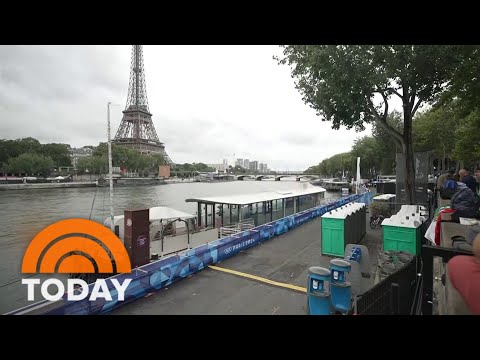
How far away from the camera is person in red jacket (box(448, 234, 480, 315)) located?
7.45 feet

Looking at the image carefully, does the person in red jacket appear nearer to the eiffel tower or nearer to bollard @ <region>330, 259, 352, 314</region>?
bollard @ <region>330, 259, 352, 314</region>

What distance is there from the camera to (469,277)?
2320 mm

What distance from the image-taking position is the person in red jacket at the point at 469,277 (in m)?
2.27

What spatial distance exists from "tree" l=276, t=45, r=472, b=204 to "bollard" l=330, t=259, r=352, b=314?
905 cm

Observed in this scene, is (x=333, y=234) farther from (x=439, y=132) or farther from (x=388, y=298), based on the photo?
(x=439, y=132)

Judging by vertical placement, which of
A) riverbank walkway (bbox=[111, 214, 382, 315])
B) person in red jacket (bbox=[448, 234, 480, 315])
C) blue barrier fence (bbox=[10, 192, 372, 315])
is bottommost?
riverbank walkway (bbox=[111, 214, 382, 315])

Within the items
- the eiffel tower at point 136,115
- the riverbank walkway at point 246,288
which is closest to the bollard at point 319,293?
the riverbank walkway at point 246,288

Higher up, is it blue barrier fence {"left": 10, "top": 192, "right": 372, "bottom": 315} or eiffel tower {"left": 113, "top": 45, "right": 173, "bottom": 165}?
eiffel tower {"left": 113, "top": 45, "right": 173, "bottom": 165}

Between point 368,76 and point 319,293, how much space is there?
35.5 ft

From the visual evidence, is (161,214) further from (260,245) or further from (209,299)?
(209,299)

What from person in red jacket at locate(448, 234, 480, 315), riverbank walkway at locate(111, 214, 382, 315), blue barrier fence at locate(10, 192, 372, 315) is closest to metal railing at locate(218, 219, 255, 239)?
blue barrier fence at locate(10, 192, 372, 315)
